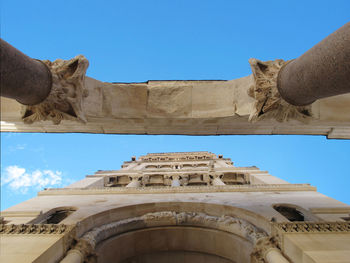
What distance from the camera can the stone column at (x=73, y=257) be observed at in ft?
20.1

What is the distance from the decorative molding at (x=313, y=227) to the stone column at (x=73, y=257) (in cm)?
534

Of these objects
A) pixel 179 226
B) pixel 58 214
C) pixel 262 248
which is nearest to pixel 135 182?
pixel 58 214

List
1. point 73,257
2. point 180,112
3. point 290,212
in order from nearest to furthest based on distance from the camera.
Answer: point 73,257, point 180,112, point 290,212

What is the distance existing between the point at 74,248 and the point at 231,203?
18.6 ft

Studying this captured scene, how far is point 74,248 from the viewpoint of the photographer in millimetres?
6652

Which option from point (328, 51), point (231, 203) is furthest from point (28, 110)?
point (231, 203)

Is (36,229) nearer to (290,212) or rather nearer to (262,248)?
(262,248)

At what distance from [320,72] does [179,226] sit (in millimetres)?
6833

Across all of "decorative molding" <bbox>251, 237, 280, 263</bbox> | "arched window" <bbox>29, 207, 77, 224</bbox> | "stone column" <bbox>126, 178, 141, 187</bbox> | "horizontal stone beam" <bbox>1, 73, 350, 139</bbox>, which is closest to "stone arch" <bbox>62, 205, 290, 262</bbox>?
"decorative molding" <bbox>251, 237, 280, 263</bbox>

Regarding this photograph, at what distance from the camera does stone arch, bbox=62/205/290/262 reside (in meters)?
7.67

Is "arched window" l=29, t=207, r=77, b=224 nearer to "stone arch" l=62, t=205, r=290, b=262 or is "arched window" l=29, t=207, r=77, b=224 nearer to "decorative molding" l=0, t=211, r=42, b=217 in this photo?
"decorative molding" l=0, t=211, r=42, b=217

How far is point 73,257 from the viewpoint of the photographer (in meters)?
6.28

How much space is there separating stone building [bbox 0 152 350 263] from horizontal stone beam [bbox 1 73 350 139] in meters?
2.89

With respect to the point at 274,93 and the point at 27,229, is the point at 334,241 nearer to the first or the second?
the point at 274,93
